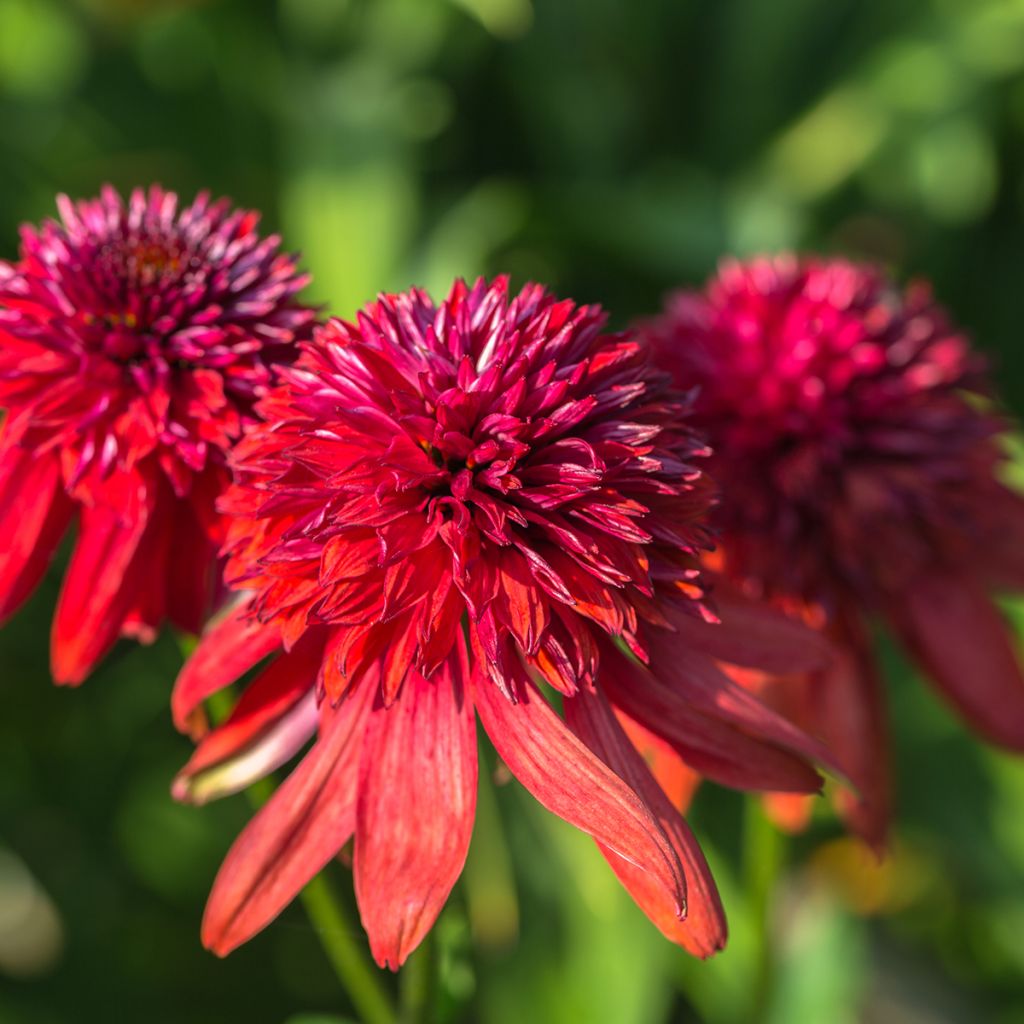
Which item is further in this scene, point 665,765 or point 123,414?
point 665,765

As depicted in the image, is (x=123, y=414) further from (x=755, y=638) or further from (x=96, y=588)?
(x=755, y=638)

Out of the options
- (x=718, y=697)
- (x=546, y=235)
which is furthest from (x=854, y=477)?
(x=546, y=235)

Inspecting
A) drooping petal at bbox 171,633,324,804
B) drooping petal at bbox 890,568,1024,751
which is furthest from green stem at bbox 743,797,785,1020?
drooping petal at bbox 171,633,324,804

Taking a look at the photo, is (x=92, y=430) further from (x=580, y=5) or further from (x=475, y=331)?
(x=580, y=5)

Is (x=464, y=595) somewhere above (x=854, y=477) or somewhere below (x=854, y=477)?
below

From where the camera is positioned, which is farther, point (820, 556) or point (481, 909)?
point (481, 909)

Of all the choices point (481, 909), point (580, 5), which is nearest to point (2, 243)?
point (580, 5)

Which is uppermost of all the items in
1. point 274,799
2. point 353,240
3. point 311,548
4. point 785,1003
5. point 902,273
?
point 902,273

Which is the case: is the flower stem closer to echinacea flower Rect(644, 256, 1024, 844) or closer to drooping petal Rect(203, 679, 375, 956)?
drooping petal Rect(203, 679, 375, 956)
